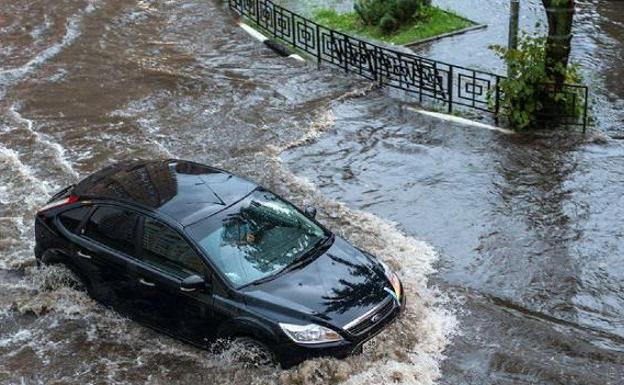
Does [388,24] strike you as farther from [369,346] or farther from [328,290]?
[328,290]

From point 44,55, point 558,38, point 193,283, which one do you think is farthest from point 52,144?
point 558,38

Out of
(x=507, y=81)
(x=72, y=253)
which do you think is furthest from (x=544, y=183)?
(x=72, y=253)

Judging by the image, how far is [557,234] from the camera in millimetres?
10711

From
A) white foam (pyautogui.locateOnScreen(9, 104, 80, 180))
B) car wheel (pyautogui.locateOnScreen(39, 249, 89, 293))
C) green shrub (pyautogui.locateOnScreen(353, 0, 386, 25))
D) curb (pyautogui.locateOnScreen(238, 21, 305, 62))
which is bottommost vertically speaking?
curb (pyautogui.locateOnScreen(238, 21, 305, 62))

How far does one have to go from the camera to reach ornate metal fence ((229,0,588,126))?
14641 millimetres

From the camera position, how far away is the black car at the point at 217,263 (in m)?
7.48

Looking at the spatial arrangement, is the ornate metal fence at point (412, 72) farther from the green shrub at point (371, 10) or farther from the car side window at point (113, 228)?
the car side window at point (113, 228)

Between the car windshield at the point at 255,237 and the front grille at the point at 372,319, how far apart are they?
1.03 metres

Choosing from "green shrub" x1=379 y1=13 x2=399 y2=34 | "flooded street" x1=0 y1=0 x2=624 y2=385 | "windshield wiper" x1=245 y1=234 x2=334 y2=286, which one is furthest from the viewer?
"green shrub" x1=379 y1=13 x2=399 y2=34

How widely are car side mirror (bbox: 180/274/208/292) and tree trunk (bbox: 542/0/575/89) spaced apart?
8.71 meters

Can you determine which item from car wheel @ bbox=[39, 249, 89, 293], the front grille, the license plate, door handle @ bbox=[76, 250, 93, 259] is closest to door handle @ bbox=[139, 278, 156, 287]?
door handle @ bbox=[76, 250, 93, 259]

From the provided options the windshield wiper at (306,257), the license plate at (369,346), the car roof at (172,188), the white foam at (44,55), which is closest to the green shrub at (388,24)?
the white foam at (44,55)

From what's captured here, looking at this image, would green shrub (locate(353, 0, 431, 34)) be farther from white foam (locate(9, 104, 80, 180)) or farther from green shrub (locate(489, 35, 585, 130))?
white foam (locate(9, 104, 80, 180))

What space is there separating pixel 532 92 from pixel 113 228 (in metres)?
Result: 8.44
